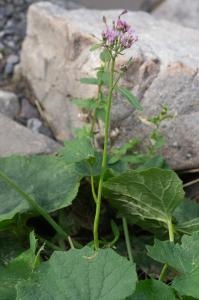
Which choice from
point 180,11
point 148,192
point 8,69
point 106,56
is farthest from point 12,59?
point 148,192

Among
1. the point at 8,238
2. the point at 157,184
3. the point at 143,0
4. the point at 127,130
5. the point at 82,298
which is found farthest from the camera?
the point at 143,0

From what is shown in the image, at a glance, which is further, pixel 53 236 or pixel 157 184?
pixel 53 236

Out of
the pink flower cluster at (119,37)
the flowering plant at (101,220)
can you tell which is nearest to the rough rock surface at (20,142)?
the flowering plant at (101,220)

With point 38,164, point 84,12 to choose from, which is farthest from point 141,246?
point 84,12

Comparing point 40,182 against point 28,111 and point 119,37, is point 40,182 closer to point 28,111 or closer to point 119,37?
point 119,37

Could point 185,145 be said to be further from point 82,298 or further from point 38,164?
point 82,298

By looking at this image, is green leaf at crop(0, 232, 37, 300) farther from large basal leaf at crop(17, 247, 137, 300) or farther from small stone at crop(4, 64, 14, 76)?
small stone at crop(4, 64, 14, 76)

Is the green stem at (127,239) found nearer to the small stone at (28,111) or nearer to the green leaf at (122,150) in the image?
the green leaf at (122,150)
